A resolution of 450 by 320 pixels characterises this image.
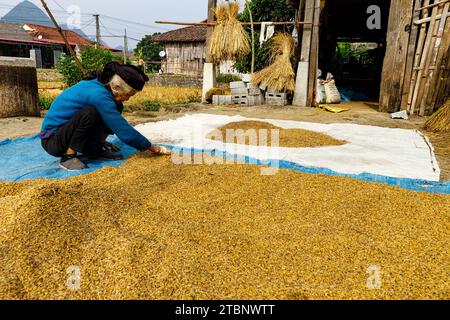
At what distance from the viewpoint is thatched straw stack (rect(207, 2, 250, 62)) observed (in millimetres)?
6434

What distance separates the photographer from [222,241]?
53.7 inches

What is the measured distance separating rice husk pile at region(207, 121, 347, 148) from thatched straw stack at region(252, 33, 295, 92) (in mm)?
2599

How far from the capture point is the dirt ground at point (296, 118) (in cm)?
326

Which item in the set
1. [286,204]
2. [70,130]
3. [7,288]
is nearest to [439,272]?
[286,204]

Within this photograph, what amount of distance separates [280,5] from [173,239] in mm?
12703

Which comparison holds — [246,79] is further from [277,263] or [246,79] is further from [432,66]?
[277,263]

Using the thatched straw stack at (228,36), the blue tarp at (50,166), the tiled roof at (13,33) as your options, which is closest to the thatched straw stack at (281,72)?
the thatched straw stack at (228,36)

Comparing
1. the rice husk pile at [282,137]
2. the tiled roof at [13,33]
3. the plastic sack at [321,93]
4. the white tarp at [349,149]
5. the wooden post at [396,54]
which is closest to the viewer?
the white tarp at [349,149]

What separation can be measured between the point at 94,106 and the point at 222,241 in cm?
152

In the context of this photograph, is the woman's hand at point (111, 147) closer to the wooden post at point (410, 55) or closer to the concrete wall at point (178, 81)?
the wooden post at point (410, 55)

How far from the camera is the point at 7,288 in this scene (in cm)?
104

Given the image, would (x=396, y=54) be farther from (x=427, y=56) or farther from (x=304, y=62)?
(x=304, y=62)

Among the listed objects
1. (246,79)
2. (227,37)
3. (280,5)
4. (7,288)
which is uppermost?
(280,5)

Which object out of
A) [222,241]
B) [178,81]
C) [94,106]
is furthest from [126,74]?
[178,81]
